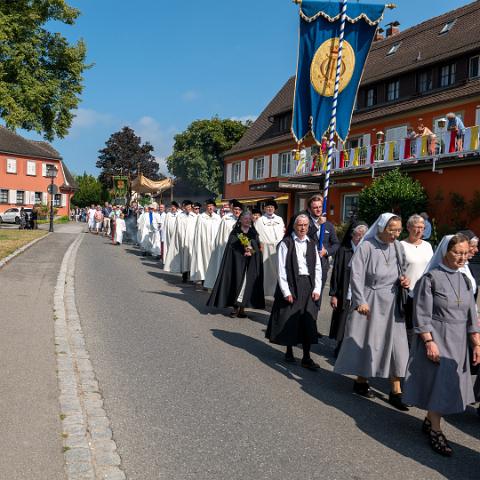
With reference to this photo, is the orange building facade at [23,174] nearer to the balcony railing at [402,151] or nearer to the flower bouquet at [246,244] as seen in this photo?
the balcony railing at [402,151]

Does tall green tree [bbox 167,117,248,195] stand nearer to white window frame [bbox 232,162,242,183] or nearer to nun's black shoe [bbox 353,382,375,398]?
white window frame [bbox 232,162,242,183]

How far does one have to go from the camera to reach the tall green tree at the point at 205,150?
6184 cm

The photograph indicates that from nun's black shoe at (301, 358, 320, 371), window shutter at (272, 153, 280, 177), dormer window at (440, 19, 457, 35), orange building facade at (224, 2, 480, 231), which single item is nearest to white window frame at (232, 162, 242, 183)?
window shutter at (272, 153, 280, 177)

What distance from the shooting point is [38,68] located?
22609 millimetres

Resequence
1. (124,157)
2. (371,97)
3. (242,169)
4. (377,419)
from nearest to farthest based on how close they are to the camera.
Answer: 1. (377,419)
2. (371,97)
3. (242,169)
4. (124,157)

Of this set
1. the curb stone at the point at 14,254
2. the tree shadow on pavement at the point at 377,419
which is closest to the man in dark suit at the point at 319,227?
the tree shadow on pavement at the point at 377,419

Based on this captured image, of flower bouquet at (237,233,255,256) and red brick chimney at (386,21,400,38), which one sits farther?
red brick chimney at (386,21,400,38)

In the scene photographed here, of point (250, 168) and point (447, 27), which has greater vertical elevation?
point (447, 27)

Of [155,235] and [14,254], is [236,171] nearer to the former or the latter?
[155,235]

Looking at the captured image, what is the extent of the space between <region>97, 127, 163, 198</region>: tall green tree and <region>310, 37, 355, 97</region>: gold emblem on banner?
74.6 m

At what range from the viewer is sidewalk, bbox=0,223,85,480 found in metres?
3.54

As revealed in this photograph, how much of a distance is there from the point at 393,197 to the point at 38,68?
14.7 m

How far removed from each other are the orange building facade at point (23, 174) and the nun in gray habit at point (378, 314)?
184ft

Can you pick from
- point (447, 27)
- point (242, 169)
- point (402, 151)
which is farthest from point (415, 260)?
point (242, 169)
